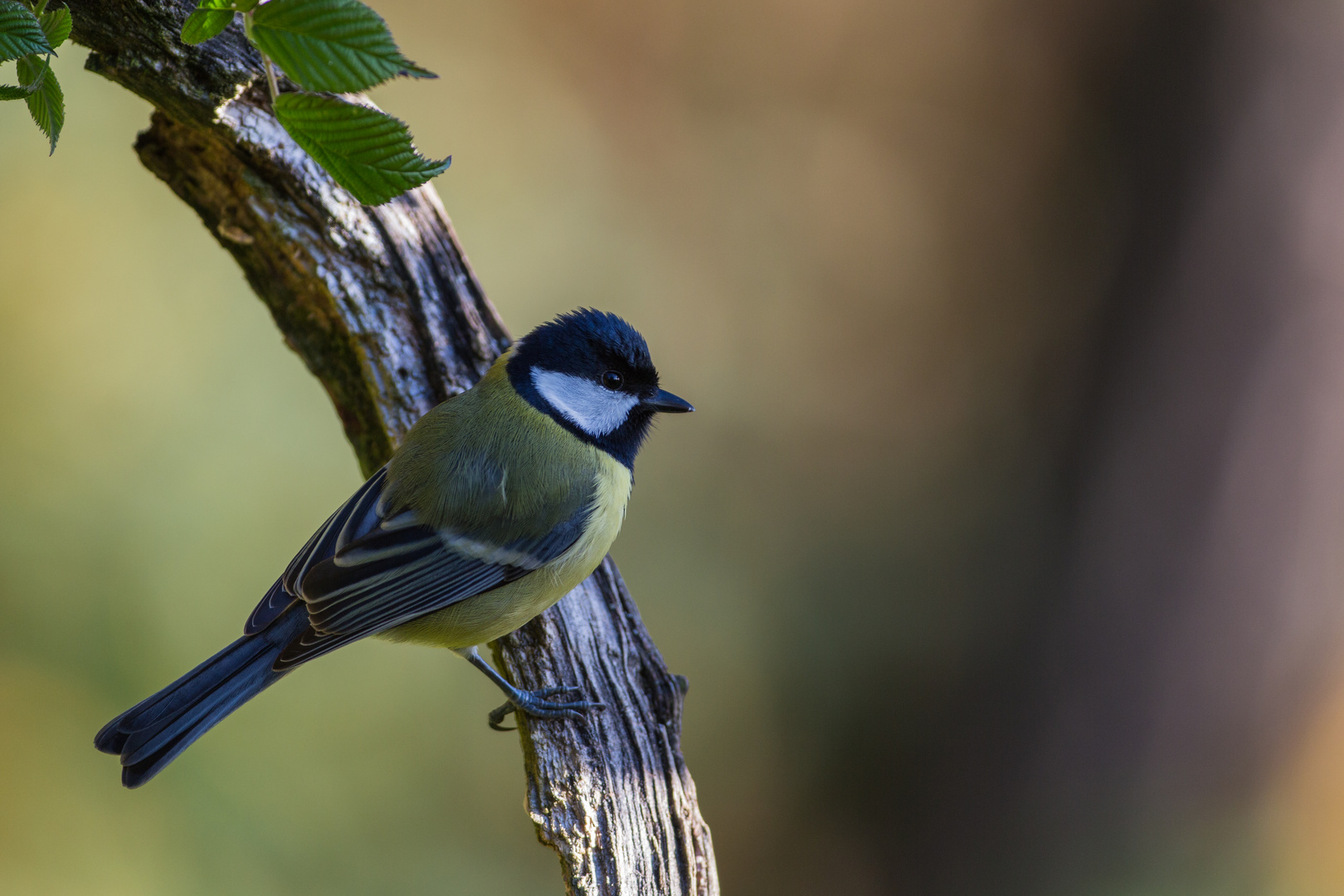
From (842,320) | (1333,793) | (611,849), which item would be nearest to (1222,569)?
(1333,793)

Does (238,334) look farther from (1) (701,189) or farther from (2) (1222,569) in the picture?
(2) (1222,569)

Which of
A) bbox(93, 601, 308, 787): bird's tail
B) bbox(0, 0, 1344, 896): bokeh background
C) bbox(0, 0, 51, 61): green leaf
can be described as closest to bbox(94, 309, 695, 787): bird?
bbox(93, 601, 308, 787): bird's tail

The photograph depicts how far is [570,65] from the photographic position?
4652 mm

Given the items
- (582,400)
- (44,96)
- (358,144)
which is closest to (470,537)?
(582,400)

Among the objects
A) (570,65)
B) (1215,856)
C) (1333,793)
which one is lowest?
(1215,856)

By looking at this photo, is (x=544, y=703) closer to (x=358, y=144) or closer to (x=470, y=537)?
(x=470, y=537)

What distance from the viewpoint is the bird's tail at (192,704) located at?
1.84m

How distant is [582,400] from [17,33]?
1393mm

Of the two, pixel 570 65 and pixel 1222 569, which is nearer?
pixel 1222 569

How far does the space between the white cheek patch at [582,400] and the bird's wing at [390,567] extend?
255mm

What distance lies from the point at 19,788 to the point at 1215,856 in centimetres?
434

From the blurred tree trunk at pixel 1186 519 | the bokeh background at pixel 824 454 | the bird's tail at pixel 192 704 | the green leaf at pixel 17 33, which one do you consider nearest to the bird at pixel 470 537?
the bird's tail at pixel 192 704

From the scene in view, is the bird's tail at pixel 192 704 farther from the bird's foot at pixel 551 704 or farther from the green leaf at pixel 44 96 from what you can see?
the green leaf at pixel 44 96

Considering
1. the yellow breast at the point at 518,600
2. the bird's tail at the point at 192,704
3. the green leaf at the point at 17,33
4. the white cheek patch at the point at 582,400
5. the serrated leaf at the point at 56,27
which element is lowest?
the bird's tail at the point at 192,704
